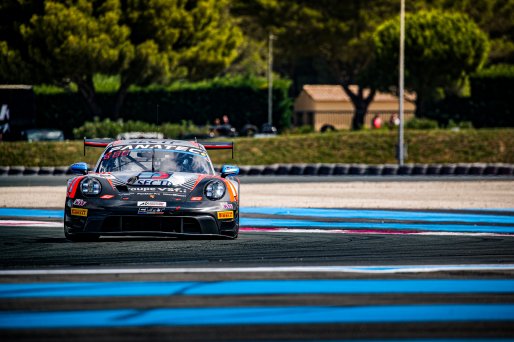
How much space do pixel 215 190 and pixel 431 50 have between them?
1680 inches

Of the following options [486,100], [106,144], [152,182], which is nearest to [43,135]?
[486,100]

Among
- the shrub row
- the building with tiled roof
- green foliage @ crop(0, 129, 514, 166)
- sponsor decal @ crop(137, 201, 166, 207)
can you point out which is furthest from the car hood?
the building with tiled roof

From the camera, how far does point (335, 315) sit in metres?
7.34

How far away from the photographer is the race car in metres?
11.8

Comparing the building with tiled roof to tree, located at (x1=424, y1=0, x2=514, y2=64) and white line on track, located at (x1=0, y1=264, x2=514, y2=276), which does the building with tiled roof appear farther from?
white line on track, located at (x1=0, y1=264, x2=514, y2=276)

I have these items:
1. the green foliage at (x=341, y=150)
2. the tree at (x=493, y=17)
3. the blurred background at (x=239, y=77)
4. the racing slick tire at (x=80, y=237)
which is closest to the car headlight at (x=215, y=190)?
the racing slick tire at (x=80, y=237)

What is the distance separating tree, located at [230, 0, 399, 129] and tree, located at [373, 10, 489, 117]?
19.8ft

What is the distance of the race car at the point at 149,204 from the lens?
11797mm

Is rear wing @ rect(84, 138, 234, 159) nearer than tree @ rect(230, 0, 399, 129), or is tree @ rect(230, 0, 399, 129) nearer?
rear wing @ rect(84, 138, 234, 159)

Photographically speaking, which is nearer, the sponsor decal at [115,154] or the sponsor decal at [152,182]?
the sponsor decal at [152,182]

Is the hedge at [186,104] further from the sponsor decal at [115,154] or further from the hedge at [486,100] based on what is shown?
the sponsor decal at [115,154]

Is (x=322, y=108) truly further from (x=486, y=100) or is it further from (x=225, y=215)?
(x=225, y=215)

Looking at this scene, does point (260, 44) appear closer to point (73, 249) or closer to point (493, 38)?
point (493, 38)

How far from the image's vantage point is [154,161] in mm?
13109
